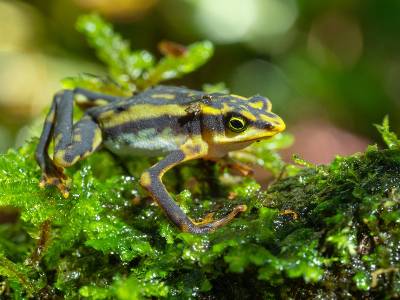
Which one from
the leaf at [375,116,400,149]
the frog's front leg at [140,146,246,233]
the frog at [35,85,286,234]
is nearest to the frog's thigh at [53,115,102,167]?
the frog at [35,85,286,234]

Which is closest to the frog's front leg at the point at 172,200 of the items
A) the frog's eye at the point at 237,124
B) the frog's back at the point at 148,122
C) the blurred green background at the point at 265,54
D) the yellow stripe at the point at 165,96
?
the frog's back at the point at 148,122

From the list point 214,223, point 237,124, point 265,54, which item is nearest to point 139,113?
point 237,124

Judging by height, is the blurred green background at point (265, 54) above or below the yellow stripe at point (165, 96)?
above

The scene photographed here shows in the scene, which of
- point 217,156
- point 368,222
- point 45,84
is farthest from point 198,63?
point 45,84

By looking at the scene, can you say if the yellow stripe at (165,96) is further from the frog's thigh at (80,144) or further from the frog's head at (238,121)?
the frog's thigh at (80,144)

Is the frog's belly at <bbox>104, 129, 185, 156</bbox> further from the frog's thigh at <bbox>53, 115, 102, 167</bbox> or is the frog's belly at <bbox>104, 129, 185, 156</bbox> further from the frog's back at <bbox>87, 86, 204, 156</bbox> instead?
the frog's thigh at <bbox>53, 115, 102, 167</bbox>

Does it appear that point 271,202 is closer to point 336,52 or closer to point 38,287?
point 38,287

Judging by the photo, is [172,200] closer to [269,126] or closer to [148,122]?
[269,126]
